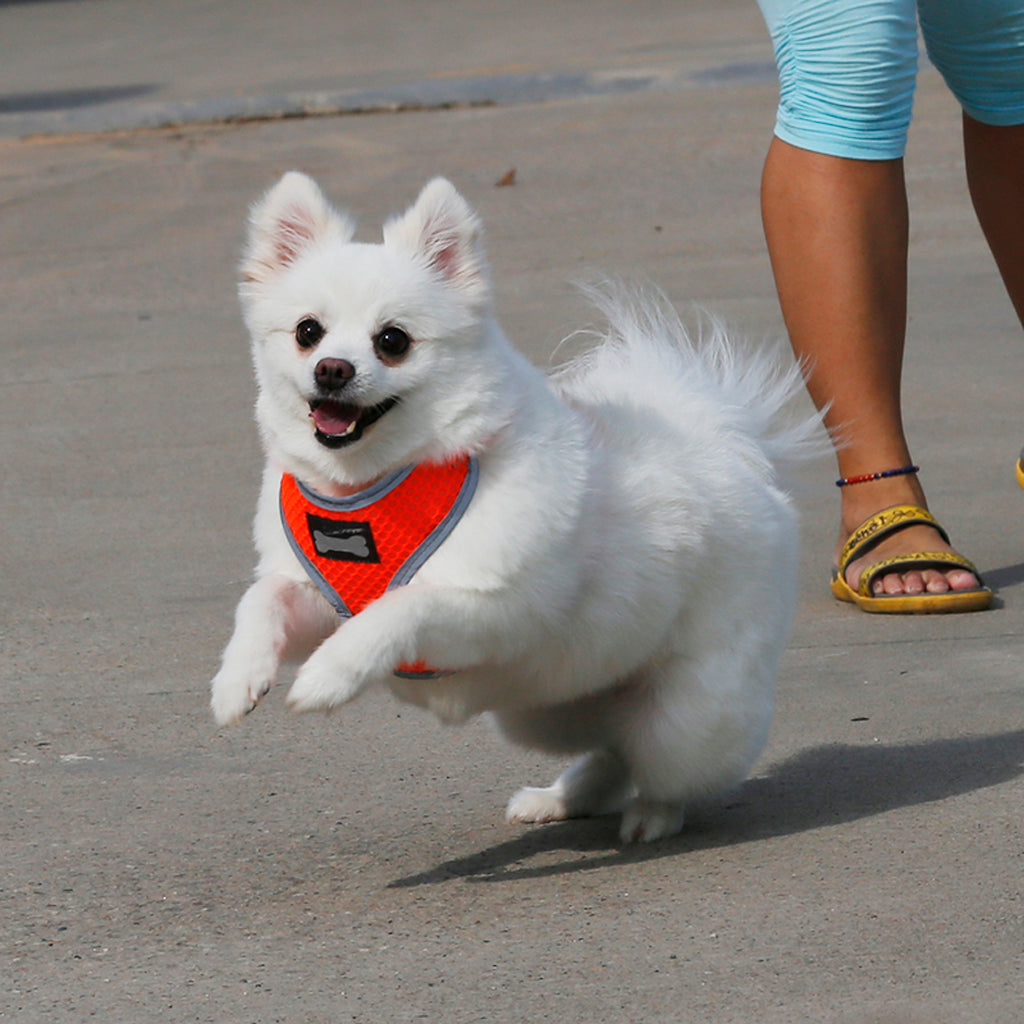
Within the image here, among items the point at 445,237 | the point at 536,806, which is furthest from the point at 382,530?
the point at 536,806

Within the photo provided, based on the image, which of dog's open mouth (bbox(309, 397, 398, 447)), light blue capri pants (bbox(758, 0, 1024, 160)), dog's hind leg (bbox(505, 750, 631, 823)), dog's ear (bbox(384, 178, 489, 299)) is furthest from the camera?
light blue capri pants (bbox(758, 0, 1024, 160))

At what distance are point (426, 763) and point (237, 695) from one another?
777 mm

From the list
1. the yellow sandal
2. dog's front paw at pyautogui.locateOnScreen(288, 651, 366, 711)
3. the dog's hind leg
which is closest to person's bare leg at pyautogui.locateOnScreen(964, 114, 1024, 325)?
the yellow sandal

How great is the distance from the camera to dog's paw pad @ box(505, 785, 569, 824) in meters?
3.24

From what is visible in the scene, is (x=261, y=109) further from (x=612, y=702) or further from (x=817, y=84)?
(x=612, y=702)

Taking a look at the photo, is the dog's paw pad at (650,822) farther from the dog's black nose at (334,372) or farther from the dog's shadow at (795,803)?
the dog's black nose at (334,372)

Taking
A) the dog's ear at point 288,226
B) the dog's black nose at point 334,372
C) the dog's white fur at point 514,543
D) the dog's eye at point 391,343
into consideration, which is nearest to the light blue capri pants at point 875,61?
the dog's white fur at point 514,543

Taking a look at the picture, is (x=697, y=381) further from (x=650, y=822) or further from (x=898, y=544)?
(x=898, y=544)

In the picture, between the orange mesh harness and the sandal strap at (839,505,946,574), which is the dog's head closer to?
the orange mesh harness

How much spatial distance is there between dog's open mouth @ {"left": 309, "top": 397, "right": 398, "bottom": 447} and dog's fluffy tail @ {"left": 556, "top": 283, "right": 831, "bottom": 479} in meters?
0.53

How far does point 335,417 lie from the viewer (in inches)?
112

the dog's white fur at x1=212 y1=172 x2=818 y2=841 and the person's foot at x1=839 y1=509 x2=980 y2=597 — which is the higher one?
the person's foot at x1=839 y1=509 x2=980 y2=597

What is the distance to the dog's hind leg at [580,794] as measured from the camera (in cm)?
325

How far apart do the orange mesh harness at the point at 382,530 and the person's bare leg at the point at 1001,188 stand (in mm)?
2191
